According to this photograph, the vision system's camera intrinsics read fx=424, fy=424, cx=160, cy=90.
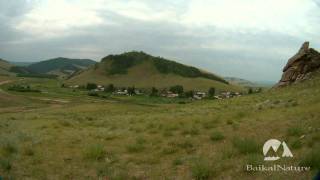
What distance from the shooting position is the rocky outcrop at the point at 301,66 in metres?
57.7

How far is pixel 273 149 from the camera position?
45.0ft

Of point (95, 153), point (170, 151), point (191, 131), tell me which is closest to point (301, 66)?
point (191, 131)

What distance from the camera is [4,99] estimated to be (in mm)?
114188

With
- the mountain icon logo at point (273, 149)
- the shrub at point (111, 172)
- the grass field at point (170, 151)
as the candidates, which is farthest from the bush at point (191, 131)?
the shrub at point (111, 172)

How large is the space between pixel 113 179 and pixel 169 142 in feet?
19.2

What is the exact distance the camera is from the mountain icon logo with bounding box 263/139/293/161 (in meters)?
12.8

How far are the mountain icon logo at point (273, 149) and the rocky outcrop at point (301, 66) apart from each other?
144ft

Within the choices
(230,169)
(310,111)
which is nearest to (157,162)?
(230,169)

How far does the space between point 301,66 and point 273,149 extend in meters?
48.2

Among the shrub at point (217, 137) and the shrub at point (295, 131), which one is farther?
the shrub at point (217, 137)

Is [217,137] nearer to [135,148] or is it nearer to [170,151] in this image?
[170,151]

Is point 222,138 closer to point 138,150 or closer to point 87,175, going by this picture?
point 138,150

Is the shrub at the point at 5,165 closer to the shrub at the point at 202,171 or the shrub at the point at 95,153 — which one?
the shrub at the point at 95,153

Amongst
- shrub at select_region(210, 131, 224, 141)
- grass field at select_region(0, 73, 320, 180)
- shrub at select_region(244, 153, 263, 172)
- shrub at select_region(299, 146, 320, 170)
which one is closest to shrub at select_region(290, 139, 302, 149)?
grass field at select_region(0, 73, 320, 180)
